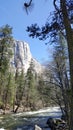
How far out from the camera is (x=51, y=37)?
31.0ft

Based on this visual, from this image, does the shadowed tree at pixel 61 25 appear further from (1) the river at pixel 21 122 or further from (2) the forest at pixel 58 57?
(1) the river at pixel 21 122

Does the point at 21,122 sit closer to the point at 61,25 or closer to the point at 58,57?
the point at 58,57

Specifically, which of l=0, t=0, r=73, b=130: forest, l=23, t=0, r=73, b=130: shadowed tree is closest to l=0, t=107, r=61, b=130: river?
l=0, t=0, r=73, b=130: forest

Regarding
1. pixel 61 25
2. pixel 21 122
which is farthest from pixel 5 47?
pixel 61 25

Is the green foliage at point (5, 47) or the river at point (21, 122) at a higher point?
the green foliage at point (5, 47)

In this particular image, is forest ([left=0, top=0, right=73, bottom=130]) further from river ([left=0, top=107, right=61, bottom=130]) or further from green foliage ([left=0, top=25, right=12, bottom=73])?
river ([left=0, top=107, right=61, bottom=130])

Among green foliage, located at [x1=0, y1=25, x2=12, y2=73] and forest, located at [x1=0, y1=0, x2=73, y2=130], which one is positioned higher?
green foliage, located at [x1=0, y1=25, x2=12, y2=73]

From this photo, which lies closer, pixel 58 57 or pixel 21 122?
pixel 58 57

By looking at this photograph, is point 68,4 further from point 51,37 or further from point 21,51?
point 21,51

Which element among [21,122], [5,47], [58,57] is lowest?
[21,122]

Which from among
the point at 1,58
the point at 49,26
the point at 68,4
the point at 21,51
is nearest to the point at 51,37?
the point at 49,26

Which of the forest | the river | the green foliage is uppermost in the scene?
the green foliage

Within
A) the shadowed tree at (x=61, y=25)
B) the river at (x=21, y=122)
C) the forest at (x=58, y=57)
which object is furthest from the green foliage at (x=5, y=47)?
the shadowed tree at (x=61, y=25)

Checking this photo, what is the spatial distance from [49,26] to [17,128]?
17577mm
